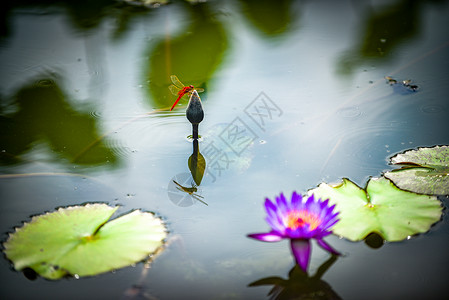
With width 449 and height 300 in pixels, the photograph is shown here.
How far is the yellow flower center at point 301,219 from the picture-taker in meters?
1.28

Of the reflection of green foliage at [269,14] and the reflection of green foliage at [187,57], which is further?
the reflection of green foliage at [269,14]

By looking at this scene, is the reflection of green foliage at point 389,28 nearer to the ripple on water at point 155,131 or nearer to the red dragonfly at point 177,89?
the red dragonfly at point 177,89

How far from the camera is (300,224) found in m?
1.28

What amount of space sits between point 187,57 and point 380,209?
69.1 inches

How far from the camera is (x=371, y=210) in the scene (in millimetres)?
1503

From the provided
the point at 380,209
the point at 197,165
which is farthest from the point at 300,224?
the point at 197,165

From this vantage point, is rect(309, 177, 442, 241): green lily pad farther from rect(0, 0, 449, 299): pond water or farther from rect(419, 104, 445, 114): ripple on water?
rect(419, 104, 445, 114): ripple on water

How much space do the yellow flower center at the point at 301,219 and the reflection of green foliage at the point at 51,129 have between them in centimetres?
94

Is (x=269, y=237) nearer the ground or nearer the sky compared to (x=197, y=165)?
nearer the sky

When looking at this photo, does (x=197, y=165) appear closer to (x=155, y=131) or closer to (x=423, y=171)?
(x=155, y=131)

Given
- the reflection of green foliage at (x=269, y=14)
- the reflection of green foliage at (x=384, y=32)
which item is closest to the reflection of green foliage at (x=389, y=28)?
the reflection of green foliage at (x=384, y=32)

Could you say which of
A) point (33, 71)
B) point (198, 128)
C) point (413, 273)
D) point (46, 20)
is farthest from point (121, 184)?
point (46, 20)

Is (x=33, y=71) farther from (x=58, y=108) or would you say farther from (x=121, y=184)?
(x=121, y=184)

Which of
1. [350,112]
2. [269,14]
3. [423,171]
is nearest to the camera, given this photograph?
[423,171]
